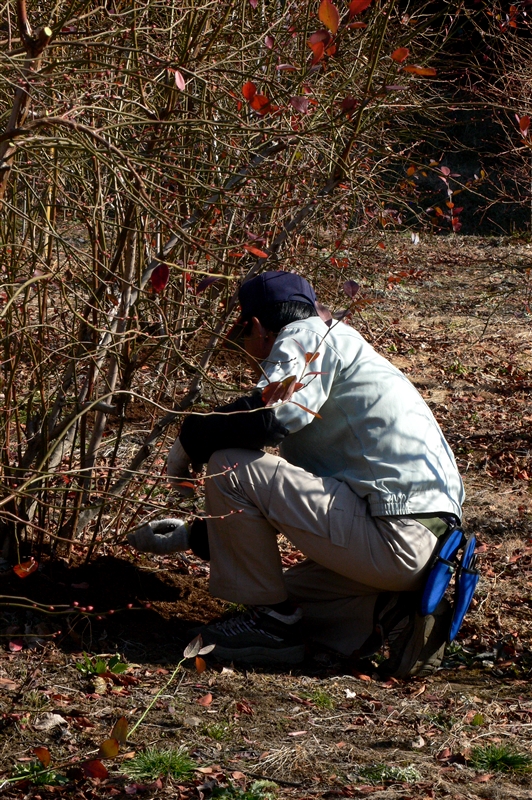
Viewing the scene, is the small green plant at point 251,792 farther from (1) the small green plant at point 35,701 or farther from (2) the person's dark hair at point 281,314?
(2) the person's dark hair at point 281,314

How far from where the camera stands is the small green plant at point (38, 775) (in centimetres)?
226

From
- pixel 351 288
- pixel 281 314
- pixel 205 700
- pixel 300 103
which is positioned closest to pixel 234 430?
pixel 281 314

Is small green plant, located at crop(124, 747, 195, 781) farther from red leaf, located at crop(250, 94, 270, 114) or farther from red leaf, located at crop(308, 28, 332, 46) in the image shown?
red leaf, located at crop(308, 28, 332, 46)

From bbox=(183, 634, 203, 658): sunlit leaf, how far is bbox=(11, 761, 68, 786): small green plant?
2.46ft

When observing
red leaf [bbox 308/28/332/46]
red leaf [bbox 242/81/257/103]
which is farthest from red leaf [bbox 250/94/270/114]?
red leaf [bbox 308/28/332/46]

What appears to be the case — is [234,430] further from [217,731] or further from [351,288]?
[217,731]

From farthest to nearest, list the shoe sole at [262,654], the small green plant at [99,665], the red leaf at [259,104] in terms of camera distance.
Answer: the shoe sole at [262,654] < the small green plant at [99,665] < the red leaf at [259,104]

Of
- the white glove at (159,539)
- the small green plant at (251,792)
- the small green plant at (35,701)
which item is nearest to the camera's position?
the small green plant at (251,792)

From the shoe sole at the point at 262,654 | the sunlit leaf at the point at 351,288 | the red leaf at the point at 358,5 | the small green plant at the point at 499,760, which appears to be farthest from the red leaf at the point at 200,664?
the red leaf at the point at 358,5

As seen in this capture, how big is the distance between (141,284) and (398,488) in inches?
45.1

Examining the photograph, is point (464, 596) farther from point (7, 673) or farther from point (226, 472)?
point (7, 673)

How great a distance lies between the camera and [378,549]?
310 centimetres

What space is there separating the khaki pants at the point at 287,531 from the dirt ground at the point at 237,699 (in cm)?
32

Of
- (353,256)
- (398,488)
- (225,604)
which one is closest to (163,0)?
(398,488)
